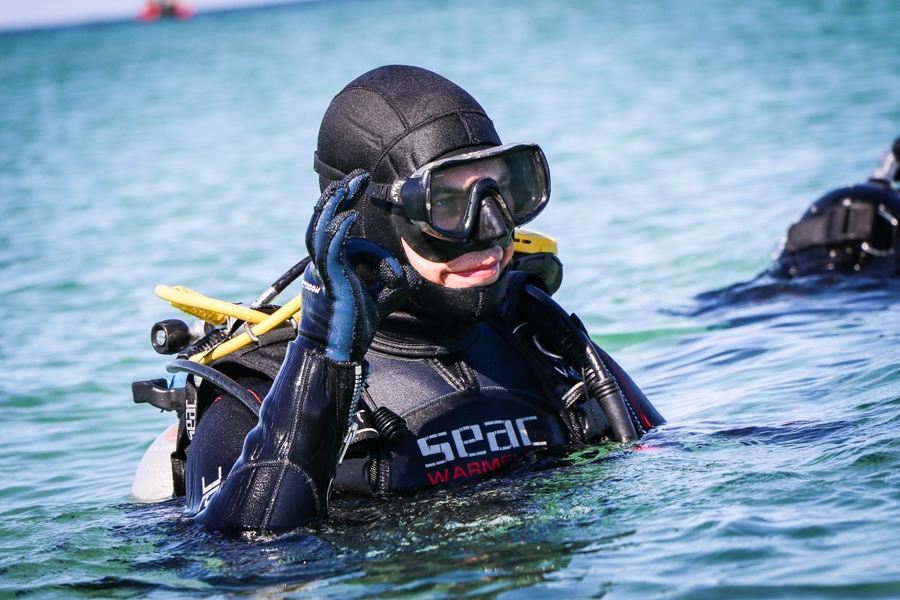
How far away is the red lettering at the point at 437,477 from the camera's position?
8.59 ft

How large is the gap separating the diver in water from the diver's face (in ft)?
10.9

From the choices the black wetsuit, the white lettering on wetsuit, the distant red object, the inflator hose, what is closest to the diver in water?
the black wetsuit

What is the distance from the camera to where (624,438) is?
2.72 metres

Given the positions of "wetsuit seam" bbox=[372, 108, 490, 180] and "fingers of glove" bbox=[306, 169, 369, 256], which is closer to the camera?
"fingers of glove" bbox=[306, 169, 369, 256]

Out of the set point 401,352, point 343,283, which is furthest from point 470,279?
point 343,283

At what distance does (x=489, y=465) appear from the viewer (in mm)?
2705

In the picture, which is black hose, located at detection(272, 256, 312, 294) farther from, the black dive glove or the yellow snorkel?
the black dive glove

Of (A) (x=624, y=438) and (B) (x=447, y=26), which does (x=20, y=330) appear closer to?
(A) (x=624, y=438)

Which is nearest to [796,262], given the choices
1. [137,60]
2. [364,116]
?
[364,116]

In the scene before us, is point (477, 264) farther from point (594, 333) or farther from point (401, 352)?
point (594, 333)

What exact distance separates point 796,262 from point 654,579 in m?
3.78

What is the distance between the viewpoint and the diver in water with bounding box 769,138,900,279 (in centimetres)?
536

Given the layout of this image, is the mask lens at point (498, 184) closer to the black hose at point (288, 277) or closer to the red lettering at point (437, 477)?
the black hose at point (288, 277)

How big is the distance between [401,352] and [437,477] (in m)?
0.34
